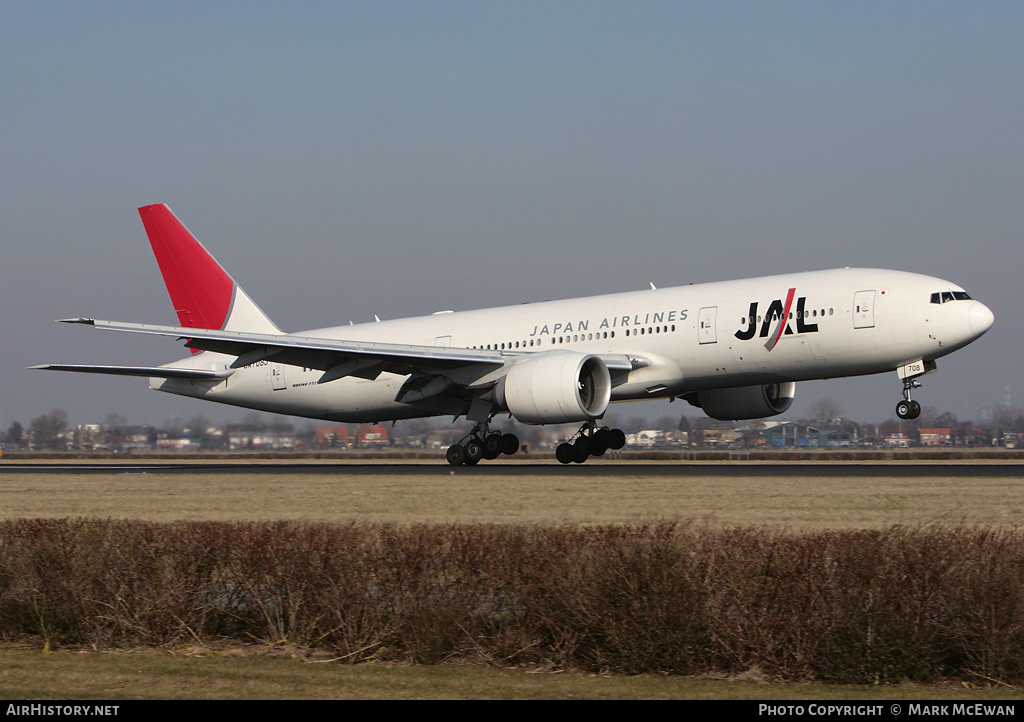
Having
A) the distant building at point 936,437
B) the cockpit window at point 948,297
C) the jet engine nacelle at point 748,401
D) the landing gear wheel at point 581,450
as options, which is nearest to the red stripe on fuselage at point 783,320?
the cockpit window at point 948,297

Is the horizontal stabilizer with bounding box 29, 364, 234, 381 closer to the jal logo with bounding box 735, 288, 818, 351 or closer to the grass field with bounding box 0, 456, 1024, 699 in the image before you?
the grass field with bounding box 0, 456, 1024, 699

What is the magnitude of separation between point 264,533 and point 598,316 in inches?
990

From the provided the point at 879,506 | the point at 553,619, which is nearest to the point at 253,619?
the point at 553,619

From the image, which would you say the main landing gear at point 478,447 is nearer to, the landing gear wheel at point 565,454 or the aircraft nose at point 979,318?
the landing gear wheel at point 565,454

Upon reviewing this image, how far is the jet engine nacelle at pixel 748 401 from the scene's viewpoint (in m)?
37.4

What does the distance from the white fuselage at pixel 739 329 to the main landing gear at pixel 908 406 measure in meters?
0.66

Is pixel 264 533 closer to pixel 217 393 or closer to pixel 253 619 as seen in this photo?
pixel 253 619

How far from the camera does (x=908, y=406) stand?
30.6 metres

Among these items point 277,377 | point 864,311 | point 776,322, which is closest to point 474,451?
point 277,377

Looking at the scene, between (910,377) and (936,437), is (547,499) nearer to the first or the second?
(910,377)

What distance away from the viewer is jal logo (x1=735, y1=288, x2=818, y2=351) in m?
31.0

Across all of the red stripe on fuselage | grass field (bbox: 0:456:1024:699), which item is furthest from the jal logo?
grass field (bbox: 0:456:1024:699)

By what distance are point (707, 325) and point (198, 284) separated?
70.3 feet

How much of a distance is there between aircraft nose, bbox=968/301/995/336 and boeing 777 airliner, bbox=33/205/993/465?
55 millimetres
